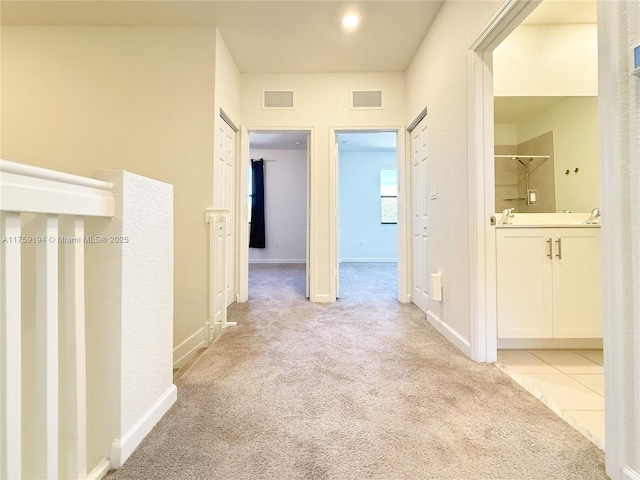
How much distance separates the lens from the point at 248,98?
342 cm

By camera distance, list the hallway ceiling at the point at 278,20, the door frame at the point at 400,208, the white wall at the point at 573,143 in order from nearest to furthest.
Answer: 1. the white wall at the point at 573,143
2. the hallway ceiling at the point at 278,20
3. the door frame at the point at 400,208

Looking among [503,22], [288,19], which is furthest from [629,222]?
[288,19]

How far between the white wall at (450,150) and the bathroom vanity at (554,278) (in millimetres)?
277

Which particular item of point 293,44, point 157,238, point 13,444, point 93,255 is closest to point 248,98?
point 293,44

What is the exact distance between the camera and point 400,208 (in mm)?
3436

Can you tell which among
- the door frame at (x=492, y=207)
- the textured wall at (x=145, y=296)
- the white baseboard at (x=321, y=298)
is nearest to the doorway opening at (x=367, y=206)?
the white baseboard at (x=321, y=298)

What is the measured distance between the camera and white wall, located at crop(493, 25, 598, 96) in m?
2.39

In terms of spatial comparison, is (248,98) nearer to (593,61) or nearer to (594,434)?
(593,61)

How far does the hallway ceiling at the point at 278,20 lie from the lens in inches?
94.9

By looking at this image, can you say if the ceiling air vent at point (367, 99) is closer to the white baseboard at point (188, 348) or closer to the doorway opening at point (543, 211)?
the doorway opening at point (543, 211)

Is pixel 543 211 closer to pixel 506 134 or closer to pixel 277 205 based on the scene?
pixel 506 134

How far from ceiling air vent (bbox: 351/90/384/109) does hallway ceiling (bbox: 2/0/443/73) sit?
36 cm

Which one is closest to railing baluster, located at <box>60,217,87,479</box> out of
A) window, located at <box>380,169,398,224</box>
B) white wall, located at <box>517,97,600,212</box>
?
white wall, located at <box>517,97,600,212</box>

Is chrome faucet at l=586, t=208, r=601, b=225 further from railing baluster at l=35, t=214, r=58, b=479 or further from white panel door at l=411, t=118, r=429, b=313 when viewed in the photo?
railing baluster at l=35, t=214, r=58, b=479
